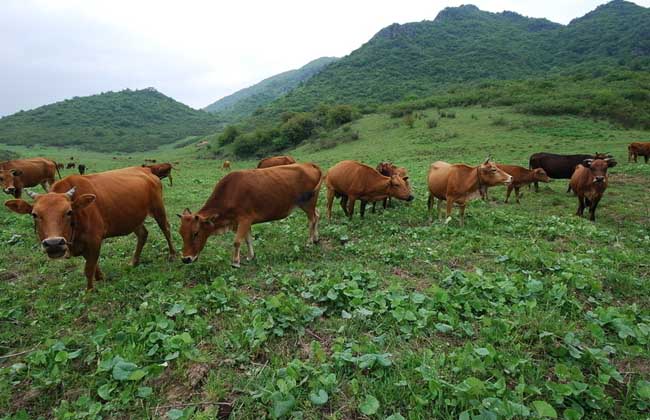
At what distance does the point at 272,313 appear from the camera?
4.53 m

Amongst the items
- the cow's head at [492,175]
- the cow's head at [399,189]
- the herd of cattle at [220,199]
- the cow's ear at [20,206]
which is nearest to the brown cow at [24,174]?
the herd of cattle at [220,199]

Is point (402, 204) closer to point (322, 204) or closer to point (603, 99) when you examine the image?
point (322, 204)

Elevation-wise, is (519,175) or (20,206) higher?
(20,206)

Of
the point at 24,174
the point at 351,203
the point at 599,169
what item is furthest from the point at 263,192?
the point at 24,174

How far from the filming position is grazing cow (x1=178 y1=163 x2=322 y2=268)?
679 centimetres

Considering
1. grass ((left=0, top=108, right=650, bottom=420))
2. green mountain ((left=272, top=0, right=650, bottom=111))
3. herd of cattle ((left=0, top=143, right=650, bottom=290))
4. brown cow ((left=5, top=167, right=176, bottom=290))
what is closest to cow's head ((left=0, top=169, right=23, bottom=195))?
grass ((left=0, top=108, right=650, bottom=420))

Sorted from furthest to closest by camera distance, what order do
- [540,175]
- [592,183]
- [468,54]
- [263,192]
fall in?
[468,54] < [540,175] < [592,183] < [263,192]

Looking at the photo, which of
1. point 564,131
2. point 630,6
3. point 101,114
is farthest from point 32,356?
point 630,6

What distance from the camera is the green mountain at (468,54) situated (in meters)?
84.7

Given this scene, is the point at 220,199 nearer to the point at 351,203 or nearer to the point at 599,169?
the point at 351,203

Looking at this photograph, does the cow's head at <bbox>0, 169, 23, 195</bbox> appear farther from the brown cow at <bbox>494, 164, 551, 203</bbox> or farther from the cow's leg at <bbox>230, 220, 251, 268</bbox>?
the brown cow at <bbox>494, 164, 551, 203</bbox>

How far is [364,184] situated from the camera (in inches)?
428

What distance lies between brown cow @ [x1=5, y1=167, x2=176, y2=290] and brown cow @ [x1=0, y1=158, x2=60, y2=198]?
1240cm

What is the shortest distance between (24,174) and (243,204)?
16.6 m
